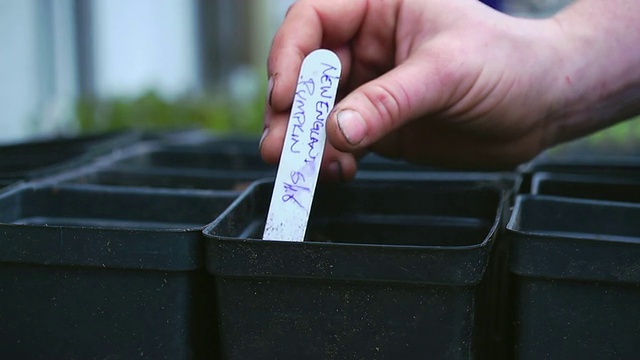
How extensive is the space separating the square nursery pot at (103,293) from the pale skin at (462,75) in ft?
0.82

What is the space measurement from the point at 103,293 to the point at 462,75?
514 millimetres

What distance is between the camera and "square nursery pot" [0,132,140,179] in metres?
1.35

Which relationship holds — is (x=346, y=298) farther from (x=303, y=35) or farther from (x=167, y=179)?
(x=167, y=179)

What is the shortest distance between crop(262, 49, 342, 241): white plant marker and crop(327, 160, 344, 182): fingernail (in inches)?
8.4

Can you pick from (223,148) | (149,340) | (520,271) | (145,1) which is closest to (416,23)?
(520,271)

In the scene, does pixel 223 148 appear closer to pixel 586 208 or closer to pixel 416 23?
pixel 416 23

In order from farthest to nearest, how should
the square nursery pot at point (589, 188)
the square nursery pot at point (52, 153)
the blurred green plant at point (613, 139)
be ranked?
1. the blurred green plant at point (613, 139)
2. the square nursery pot at point (52, 153)
3. the square nursery pot at point (589, 188)

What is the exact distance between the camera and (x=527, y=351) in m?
0.87

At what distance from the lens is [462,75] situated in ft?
A: 3.37

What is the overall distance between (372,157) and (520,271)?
90cm

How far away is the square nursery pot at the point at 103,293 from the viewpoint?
2.92 feet

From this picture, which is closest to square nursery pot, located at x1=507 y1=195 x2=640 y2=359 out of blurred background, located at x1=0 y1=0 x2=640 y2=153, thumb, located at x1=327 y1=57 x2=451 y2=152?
thumb, located at x1=327 y1=57 x2=451 y2=152

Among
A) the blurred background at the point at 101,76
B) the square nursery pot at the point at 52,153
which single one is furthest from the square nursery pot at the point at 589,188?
the blurred background at the point at 101,76

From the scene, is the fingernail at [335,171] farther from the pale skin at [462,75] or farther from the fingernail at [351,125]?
the fingernail at [351,125]
